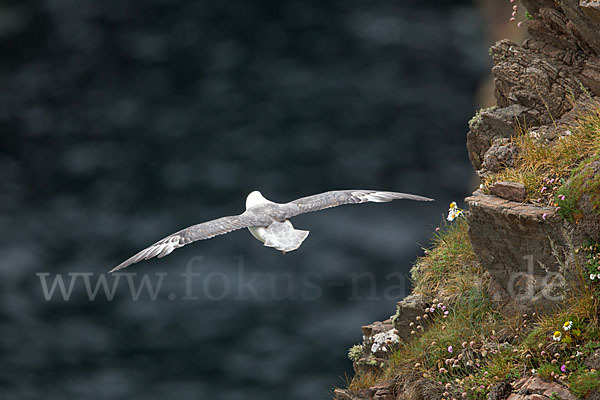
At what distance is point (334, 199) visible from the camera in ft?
26.1

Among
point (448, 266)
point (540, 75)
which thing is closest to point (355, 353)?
point (448, 266)

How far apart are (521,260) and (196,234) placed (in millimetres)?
2940

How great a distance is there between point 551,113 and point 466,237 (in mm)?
1547

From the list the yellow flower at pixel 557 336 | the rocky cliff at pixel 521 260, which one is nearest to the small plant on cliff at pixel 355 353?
the rocky cliff at pixel 521 260

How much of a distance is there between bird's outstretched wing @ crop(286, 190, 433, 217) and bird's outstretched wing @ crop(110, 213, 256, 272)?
49 cm

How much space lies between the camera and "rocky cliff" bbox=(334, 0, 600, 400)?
7.10 meters

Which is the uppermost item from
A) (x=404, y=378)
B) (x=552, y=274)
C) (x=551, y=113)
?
(x=551, y=113)

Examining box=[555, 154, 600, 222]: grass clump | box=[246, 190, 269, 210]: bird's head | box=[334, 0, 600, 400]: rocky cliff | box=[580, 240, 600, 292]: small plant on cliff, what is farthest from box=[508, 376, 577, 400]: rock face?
box=[246, 190, 269, 210]: bird's head

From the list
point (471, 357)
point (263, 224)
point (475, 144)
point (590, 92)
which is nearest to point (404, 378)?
point (471, 357)

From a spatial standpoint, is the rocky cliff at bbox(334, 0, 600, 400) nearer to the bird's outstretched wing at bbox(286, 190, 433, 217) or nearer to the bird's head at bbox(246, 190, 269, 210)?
the bird's outstretched wing at bbox(286, 190, 433, 217)

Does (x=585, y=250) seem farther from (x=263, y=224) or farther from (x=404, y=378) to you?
(x=263, y=224)

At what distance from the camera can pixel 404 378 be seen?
8039 mm

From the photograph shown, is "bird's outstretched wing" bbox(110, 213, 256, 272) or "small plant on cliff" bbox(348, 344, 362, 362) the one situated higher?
"bird's outstretched wing" bbox(110, 213, 256, 272)

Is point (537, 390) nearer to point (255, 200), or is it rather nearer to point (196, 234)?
point (255, 200)
